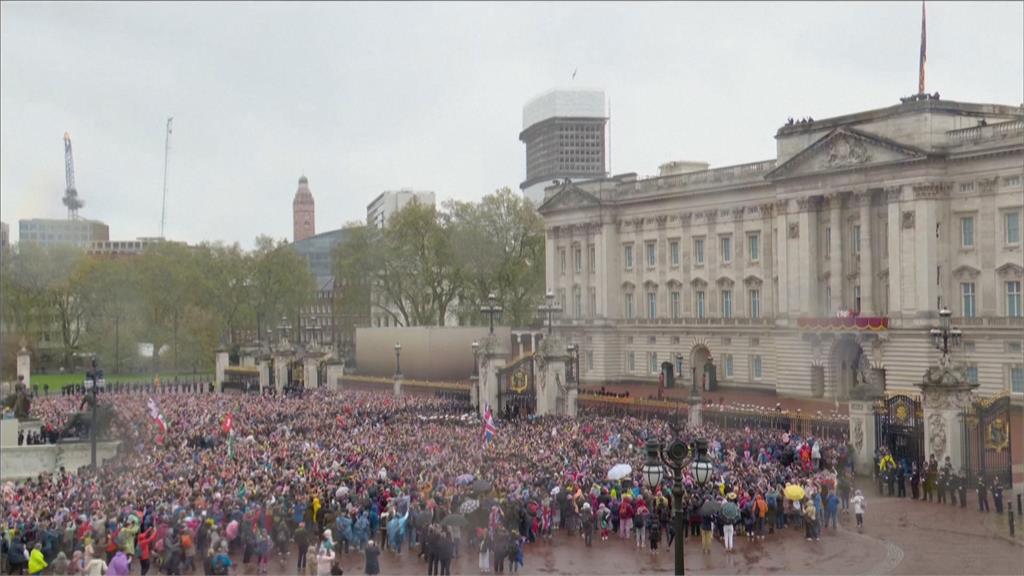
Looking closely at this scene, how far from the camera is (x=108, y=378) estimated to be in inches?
3278

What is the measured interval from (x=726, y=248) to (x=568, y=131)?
11469 cm

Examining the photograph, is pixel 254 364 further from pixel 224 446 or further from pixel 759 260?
pixel 224 446

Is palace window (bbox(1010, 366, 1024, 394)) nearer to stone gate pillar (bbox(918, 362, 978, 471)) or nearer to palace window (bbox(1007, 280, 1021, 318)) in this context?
palace window (bbox(1007, 280, 1021, 318))

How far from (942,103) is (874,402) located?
87.0ft

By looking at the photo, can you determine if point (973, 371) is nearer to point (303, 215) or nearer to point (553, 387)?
point (553, 387)

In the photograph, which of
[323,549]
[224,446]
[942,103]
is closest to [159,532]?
[323,549]

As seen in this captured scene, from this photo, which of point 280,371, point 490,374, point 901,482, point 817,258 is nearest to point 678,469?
point 901,482

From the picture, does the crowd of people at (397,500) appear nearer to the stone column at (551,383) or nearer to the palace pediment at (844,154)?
the stone column at (551,383)

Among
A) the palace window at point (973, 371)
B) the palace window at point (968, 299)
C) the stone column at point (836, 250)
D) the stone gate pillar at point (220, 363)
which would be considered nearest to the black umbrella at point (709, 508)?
the palace window at point (973, 371)

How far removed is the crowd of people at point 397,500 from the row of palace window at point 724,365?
1206 inches

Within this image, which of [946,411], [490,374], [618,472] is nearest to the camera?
[618,472]

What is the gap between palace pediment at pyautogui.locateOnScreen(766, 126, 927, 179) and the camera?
5581 centimetres

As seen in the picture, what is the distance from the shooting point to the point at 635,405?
42.9m

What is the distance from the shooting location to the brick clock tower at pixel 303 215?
348 ft
